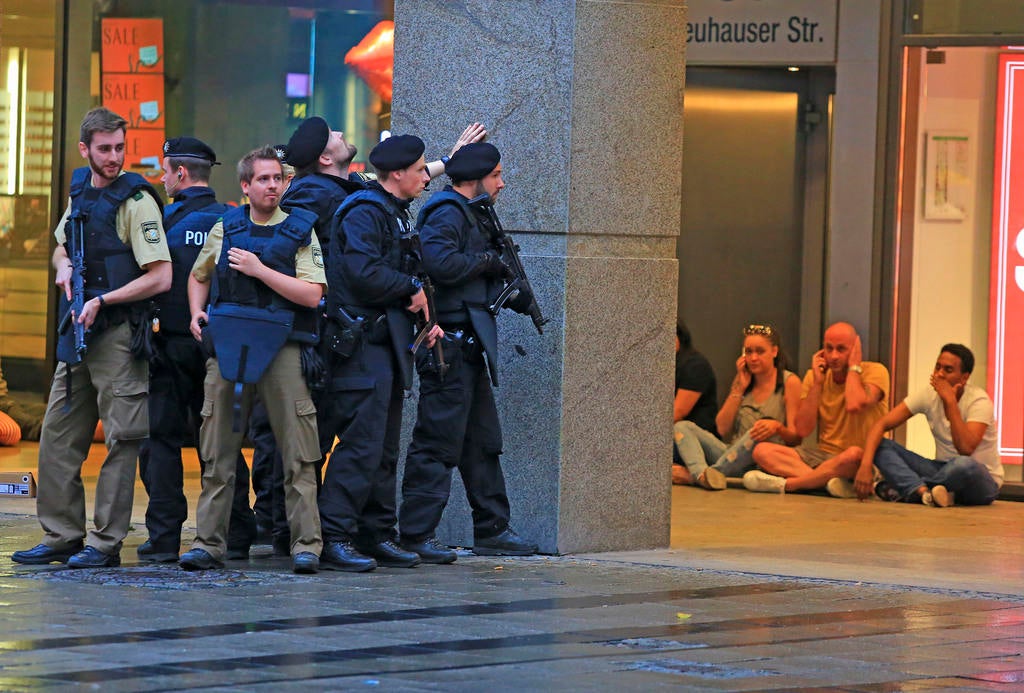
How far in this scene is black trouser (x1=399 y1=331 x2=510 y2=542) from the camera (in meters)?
8.52

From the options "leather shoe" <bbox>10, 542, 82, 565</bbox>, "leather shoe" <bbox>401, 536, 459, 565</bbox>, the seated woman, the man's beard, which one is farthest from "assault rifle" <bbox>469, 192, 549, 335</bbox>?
the seated woman

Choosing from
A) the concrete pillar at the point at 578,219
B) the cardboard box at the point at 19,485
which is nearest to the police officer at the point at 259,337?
the cardboard box at the point at 19,485

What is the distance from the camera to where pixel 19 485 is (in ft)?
28.9

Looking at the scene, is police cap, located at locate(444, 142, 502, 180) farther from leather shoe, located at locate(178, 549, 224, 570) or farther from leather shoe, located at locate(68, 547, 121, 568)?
leather shoe, located at locate(68, 547, 121, 568)

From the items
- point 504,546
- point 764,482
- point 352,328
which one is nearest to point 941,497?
point 764,482

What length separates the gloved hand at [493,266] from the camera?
8.42m

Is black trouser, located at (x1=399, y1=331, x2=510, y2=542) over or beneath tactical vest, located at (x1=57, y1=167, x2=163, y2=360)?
beneath

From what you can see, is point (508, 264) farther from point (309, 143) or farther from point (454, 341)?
point (309, 143)

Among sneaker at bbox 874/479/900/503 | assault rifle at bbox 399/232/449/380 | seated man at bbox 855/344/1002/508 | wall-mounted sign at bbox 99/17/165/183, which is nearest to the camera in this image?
assault rifle at bbox 399/232/449/380

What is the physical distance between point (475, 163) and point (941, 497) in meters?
4.67

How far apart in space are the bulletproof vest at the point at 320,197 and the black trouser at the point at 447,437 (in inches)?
29.2

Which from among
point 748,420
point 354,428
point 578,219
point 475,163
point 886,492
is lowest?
point 886,492

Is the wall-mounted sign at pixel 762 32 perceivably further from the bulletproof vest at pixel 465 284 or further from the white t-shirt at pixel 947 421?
the bulletproof vest at pixel 465 284

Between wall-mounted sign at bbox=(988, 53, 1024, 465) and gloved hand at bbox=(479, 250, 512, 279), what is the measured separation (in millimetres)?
5492
